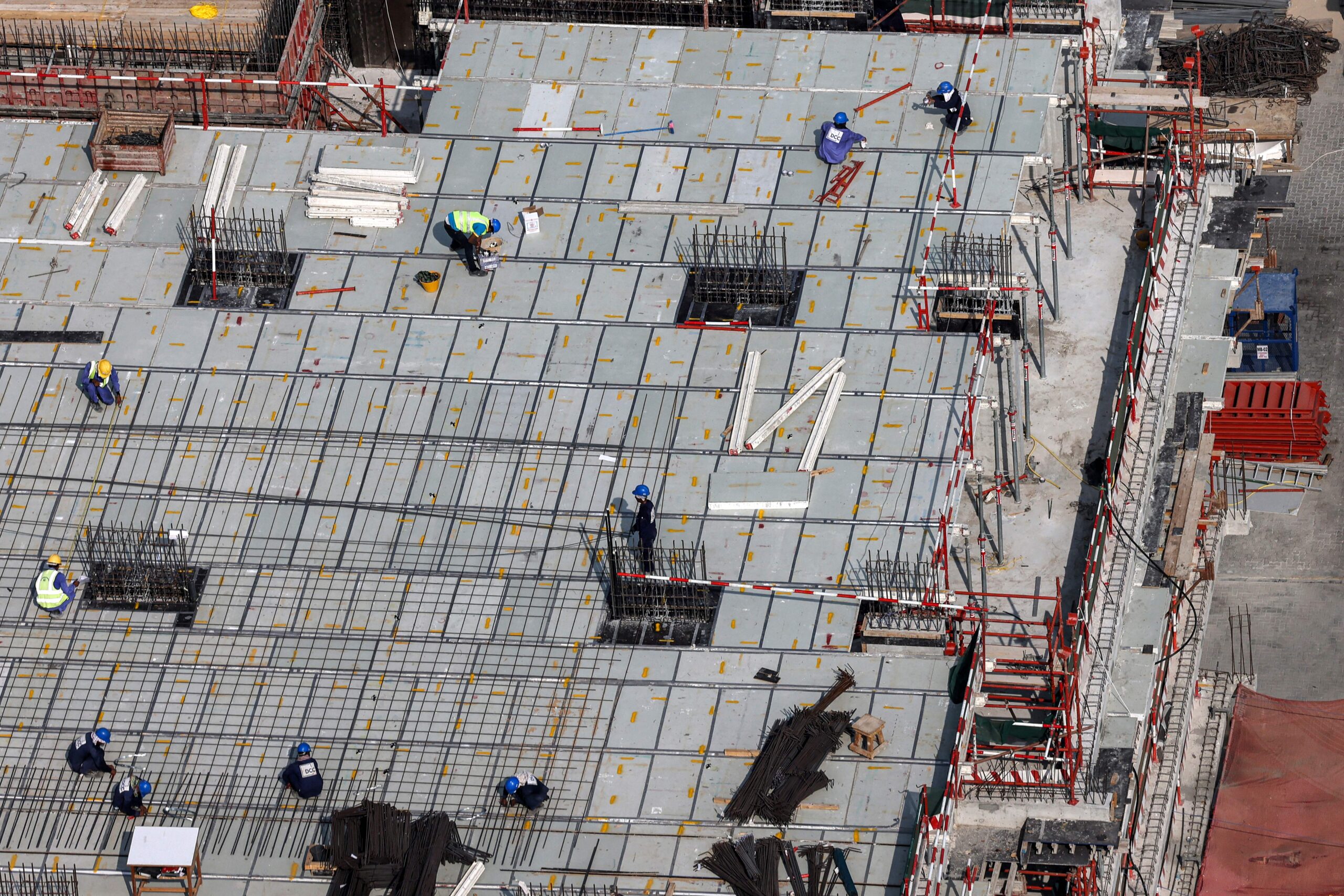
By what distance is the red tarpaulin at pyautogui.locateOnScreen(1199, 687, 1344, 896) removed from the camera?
93.0 metres

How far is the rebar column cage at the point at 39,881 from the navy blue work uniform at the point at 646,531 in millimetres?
18036

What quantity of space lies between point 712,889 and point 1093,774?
11575 mm

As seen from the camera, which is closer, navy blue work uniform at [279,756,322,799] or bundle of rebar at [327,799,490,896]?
bundle of rebar at [327,799,490,896]

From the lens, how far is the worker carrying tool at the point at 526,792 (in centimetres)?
7769

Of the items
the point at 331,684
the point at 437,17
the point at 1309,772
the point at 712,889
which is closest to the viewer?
the point at 712,889

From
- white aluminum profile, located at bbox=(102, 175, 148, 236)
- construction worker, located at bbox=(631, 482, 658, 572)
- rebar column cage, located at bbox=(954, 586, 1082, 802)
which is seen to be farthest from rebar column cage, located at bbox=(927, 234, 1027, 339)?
white aluminum profile, located at bbox=(102, 175, 148, 236)

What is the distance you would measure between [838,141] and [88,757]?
30413mm

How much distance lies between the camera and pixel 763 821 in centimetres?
7769

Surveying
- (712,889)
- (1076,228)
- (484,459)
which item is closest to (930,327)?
(1076,228)

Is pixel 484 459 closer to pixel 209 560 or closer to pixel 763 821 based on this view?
pixel 209 560

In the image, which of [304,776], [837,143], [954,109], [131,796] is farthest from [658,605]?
[954,109]

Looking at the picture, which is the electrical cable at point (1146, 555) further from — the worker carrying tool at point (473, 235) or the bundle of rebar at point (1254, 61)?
the bundle of rebar at point (1254, 61)

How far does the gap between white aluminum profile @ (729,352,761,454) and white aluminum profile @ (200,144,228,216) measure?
60.5ft

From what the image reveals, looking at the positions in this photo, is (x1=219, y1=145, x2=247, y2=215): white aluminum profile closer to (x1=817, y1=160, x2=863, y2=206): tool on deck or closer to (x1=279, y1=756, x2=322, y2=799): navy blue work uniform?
(x1=817, y1=160, x2=863, y2=206): tool on deck
